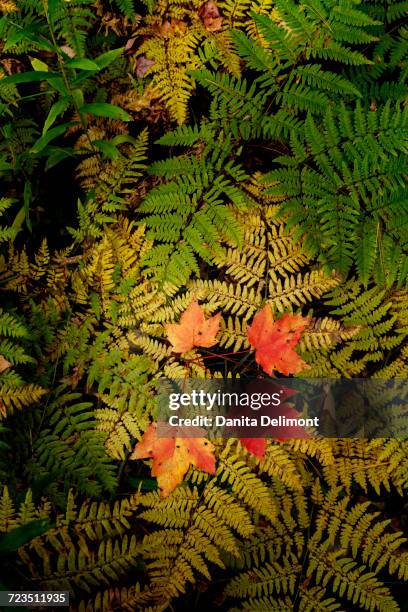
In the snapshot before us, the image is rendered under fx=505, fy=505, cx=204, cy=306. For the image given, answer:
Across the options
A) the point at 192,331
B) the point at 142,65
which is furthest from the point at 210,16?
the point at 192,331

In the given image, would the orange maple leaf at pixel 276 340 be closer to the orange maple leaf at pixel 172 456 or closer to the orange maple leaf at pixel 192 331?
the orange maple leaf at pixel 192 331

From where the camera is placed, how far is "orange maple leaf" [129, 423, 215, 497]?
281cm

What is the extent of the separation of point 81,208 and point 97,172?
0.92 feet

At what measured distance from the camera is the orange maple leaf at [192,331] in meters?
2.87

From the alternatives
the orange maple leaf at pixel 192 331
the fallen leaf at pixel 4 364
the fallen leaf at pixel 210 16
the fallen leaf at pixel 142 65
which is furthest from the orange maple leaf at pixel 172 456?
the fallen leaf at pixel 210 16

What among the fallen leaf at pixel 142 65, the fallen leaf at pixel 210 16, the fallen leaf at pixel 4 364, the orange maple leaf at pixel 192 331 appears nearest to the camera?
the fallen leaf at pixel 4 364

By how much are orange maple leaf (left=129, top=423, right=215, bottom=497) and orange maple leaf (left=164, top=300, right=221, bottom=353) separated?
0.49m

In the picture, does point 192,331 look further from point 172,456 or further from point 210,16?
point 210,16

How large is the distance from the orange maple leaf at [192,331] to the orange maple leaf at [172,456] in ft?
1.60

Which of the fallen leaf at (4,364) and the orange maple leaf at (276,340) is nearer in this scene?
the fallen leaf at (4,364)

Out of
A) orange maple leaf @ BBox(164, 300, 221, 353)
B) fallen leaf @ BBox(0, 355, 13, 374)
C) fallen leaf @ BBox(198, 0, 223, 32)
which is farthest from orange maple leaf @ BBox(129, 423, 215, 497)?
fallen leaf @ BBox(198, 0, 223, 32)

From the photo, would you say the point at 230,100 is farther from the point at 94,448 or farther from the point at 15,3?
the point at 94,448

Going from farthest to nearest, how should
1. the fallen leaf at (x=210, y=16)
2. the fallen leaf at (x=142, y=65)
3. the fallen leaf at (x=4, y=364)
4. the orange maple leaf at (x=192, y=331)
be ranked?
the fallen leaf at (x=142, y=65), the fallen leaf at (x=210, y=16), the orange maple leaf at (x=192, y=331), the fallen leaf at (x=4, y=364)

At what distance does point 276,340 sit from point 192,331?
0.49 metres
